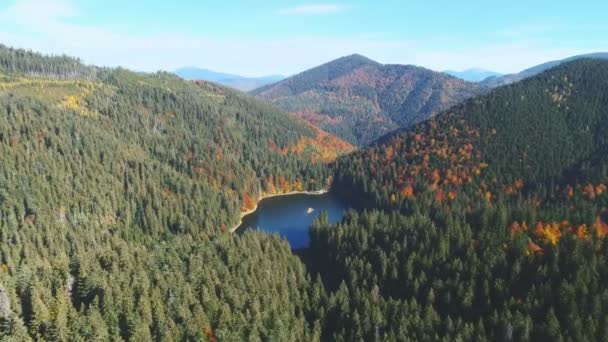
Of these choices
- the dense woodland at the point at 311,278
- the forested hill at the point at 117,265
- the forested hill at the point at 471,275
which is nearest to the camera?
the forested hill at the point at 117,265

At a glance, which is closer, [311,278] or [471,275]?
[471,275]

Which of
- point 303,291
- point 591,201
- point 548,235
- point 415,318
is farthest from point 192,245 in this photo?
point 591,201

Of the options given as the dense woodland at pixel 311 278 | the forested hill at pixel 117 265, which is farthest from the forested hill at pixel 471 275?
the forested hill at pixel 117 265

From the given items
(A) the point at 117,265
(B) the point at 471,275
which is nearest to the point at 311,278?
(B) the point at 471,275

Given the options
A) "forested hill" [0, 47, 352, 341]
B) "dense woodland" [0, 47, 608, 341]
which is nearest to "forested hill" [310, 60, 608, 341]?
"dense woodland" [0, 47, 608, 341]

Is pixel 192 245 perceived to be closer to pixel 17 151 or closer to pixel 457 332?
pixel 457 332

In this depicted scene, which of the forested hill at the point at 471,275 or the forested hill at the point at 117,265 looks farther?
the forested hill at the point at 471,275

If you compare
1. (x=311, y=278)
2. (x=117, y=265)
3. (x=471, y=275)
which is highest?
(x=117, y=265)

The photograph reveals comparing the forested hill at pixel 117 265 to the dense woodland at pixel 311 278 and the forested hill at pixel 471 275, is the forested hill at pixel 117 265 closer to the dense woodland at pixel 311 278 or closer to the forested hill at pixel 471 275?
the dense woodland at pixel 311 278

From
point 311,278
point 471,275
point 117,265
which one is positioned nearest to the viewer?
point 117,265

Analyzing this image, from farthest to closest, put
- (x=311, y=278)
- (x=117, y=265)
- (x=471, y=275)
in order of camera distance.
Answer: (x=311, y=278)
(x=471, y=275)
(x=117, y=265)

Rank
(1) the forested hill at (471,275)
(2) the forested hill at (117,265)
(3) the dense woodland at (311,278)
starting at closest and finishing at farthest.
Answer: (2) the forested hill at (117,265) < (3) the dense woodland at (311,278) < (1) the forested hill at (471,275)

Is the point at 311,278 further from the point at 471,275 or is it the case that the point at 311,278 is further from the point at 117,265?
the point at 117,265
